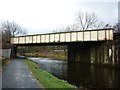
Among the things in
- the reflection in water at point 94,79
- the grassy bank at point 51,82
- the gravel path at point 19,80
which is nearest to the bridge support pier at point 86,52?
the reflection in water at point 94,79

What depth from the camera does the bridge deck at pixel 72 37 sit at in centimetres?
2986

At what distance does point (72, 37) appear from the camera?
33.6m

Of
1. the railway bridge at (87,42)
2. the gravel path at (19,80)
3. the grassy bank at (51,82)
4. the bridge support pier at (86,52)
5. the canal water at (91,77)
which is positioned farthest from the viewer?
the bridge support pier at (86,52)

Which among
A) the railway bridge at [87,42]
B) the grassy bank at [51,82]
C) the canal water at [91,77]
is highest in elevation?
the railway bridge at [87,42]

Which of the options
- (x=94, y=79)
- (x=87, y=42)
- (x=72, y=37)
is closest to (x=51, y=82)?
(x=94, y=79)

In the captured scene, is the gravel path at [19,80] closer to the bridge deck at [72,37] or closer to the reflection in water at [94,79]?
the reflection in water at [94,79]

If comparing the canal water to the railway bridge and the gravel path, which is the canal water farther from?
the railway bridge

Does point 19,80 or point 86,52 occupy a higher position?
point 86,52

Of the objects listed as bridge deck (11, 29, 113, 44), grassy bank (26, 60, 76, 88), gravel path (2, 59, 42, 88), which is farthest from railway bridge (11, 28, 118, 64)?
gravel path (2, 59, 42, 88)

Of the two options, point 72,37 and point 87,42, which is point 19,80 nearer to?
point 72,37

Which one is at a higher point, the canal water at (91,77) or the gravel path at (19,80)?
the gravel path at (19,80)

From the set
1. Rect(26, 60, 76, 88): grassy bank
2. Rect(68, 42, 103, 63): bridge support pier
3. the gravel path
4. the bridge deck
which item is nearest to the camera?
the gravel path

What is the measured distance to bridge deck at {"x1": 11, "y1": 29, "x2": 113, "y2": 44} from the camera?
98.0ft

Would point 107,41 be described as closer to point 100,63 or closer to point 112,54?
point 112,54
